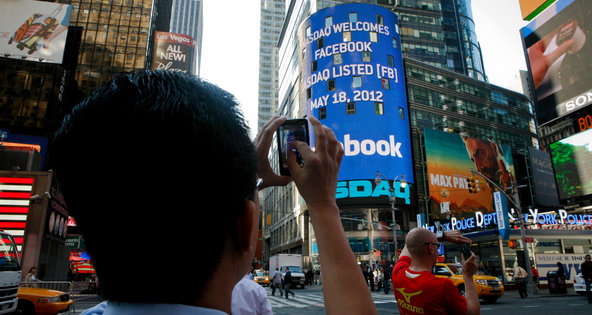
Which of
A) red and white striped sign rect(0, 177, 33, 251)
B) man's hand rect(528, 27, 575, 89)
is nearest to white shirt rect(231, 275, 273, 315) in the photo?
red and white striped sign rect(0, 177, 33, 251)

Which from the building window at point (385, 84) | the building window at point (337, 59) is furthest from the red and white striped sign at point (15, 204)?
the building window at point (385, 84)

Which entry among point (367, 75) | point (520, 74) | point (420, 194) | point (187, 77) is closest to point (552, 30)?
point (367, 75)

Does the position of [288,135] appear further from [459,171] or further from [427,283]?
[459,171]

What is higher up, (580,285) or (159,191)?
(159,191)

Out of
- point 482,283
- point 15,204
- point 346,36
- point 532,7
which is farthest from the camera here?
point 346,36

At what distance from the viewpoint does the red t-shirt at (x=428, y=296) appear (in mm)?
2980

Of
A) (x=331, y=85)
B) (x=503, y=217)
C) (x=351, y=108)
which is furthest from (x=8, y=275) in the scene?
(x=331, y=85)

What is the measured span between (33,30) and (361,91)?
116 ft

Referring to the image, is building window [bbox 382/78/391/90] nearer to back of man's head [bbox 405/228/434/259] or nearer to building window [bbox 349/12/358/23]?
building window [bbox 349/12/358/23]

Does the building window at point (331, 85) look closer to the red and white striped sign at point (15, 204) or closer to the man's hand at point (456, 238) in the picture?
the red and white striped sign at point (15, 204)

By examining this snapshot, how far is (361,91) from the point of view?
4741 centimetres

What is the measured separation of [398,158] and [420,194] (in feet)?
21.3

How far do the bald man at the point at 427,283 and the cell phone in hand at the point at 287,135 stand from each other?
197 centimetres

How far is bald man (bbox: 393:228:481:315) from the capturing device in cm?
299
